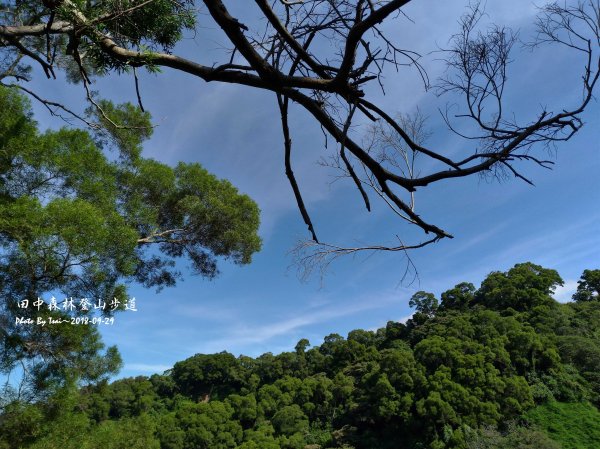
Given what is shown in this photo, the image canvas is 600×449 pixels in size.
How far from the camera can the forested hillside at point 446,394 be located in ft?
69.5

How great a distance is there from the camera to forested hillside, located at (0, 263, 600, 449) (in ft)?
69.5

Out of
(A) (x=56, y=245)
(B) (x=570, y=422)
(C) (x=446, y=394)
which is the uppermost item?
(A) (x=56, y=245)

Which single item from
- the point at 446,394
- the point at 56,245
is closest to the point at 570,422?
the point at 446,394

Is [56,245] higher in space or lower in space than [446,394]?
higher

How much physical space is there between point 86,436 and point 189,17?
19.2 ft

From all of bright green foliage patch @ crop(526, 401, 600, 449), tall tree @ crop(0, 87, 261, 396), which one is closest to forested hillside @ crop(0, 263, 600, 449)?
bright green foliage patch @ crop(526, 401, 600, 449)

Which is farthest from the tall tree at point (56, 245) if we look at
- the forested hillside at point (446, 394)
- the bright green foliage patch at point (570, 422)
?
the bright green foliage patch at point (570, 422)

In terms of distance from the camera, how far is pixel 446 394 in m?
22.4

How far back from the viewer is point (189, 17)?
7.69 ft

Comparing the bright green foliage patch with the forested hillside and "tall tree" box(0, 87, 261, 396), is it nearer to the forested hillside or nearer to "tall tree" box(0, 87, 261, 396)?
the forested hillside

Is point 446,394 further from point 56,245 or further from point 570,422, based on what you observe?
point 56,245

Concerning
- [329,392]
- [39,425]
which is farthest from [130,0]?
[329,392]

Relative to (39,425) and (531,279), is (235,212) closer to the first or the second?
(39,425)

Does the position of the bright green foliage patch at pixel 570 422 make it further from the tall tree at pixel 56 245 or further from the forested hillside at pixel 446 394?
the tall tree at pixel 56 245
